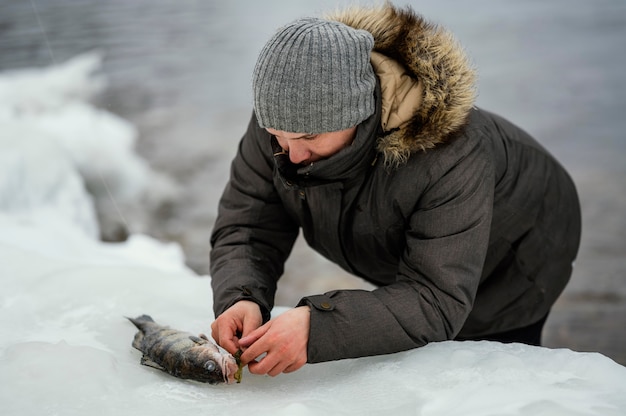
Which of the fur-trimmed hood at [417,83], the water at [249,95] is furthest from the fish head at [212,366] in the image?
the water at [249,95]

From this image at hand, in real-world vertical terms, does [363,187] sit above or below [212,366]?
above

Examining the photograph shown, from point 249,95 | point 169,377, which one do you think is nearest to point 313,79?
point 169,377

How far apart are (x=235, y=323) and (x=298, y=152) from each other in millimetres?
482

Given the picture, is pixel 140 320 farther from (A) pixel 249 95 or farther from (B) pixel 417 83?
(A) pixel 249 95

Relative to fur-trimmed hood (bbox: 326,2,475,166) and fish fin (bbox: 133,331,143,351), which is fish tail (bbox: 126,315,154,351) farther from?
fur-trimmed hood (bbox: 326,2,475,166)

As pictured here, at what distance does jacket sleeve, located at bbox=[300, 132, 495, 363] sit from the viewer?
190 cm

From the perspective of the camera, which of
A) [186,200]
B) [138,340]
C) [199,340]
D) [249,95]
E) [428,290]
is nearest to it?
[428,290]

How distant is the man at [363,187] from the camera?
1.87 meters

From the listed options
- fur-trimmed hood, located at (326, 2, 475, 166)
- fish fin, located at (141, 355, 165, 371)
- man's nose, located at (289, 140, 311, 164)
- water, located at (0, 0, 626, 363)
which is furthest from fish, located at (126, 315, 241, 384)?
water, located at (0, 0, 626, 363)

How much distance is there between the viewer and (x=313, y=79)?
1841mm

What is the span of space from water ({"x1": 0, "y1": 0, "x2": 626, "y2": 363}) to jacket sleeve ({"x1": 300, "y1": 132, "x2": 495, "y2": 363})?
7.18 feet

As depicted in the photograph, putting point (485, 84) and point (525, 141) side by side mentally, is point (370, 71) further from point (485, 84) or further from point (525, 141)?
point (485, 84)

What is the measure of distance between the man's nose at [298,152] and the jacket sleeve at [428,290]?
1.09 feet


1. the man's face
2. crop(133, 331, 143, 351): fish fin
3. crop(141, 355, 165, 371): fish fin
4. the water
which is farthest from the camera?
the water
